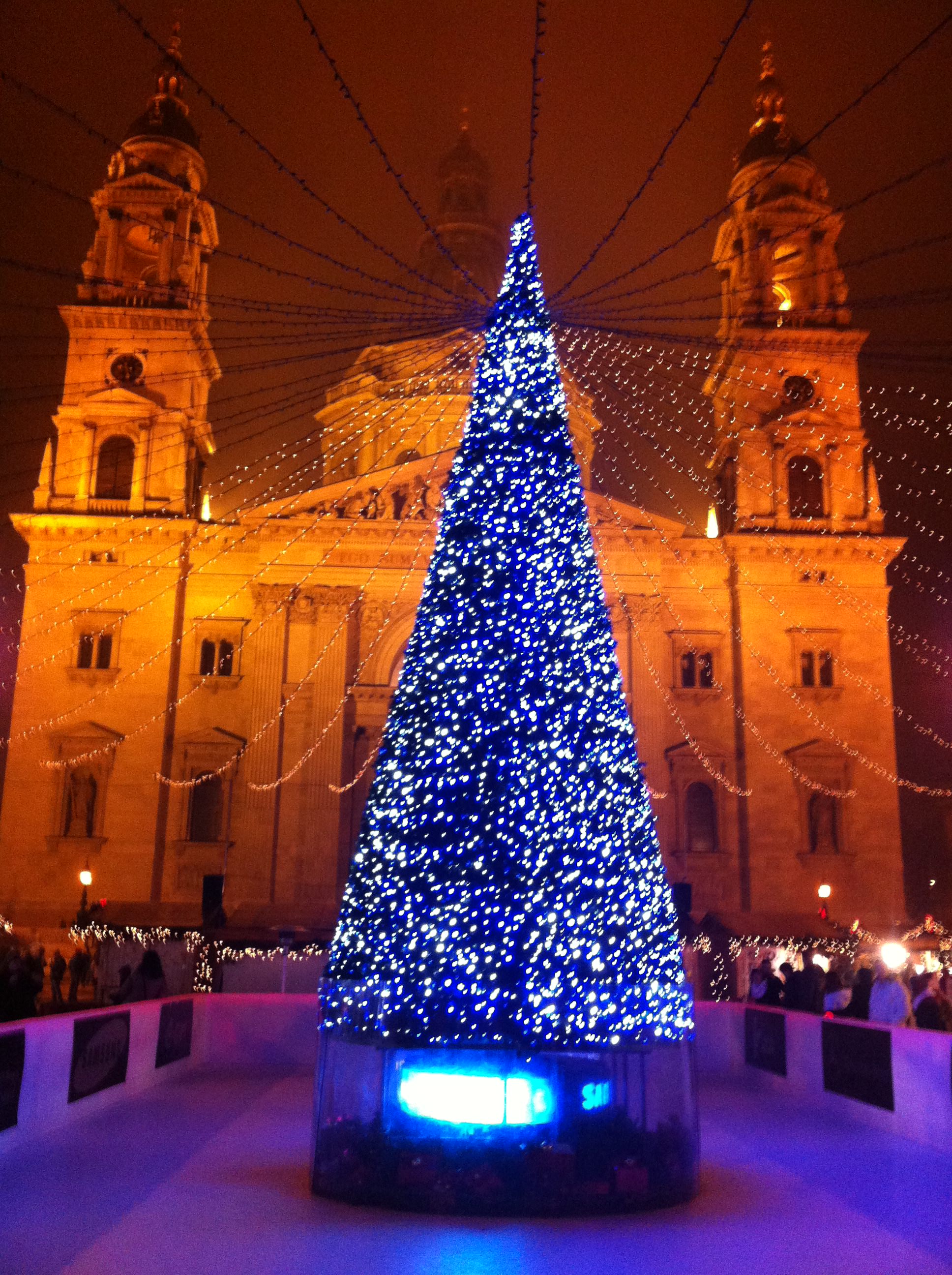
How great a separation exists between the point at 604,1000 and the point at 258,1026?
10.6 meters

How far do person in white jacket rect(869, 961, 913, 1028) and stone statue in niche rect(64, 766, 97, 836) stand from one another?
24211 mm

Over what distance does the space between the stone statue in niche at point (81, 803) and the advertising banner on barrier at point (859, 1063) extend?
950 inches

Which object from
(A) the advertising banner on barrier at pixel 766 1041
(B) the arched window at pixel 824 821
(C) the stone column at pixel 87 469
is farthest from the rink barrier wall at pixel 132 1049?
(C) the stone column at pixel 87 469

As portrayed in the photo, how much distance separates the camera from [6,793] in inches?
1252

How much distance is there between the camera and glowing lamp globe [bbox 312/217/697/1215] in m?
7.23

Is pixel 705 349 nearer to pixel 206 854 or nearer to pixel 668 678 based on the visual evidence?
pixel 668 678

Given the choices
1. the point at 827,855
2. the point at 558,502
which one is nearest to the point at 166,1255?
the point at 558,502

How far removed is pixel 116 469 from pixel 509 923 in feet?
99.9

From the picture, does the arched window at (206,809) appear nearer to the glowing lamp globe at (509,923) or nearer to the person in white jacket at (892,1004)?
the person in white jacket at (892,1004)

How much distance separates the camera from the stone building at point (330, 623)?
32.0 meters

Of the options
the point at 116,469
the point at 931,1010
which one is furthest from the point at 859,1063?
the point at 116,469

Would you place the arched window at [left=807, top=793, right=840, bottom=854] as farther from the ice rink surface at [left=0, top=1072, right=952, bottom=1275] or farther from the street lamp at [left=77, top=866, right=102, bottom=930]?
the ice rink surface at [left=0, top=1072, right=952, bottom=1275]

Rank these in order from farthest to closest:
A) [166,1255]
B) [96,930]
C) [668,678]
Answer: [668,678] < [96,930] < [166,1255]

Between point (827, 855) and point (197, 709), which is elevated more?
point (197, 709)
